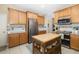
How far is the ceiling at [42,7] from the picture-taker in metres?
1.30

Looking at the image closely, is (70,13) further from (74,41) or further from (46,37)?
(46,37)

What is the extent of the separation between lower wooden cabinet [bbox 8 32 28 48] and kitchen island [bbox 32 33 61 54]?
0.20 meters

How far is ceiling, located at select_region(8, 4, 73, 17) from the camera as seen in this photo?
1.30m

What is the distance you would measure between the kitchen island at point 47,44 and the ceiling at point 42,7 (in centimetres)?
40

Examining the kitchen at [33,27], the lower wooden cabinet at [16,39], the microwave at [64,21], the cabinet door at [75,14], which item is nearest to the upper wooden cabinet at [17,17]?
the kitchen at [33,27]

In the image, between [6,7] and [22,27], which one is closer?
[6,7]

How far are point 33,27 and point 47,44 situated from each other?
15.5 inches

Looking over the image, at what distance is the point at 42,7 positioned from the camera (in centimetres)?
133

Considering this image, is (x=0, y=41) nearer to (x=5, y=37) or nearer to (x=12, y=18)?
(x=5, y=37)

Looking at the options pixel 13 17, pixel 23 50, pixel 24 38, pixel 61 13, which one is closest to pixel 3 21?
pixel 13 17

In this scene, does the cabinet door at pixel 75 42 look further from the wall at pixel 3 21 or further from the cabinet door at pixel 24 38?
the wall at pixel 3 21
